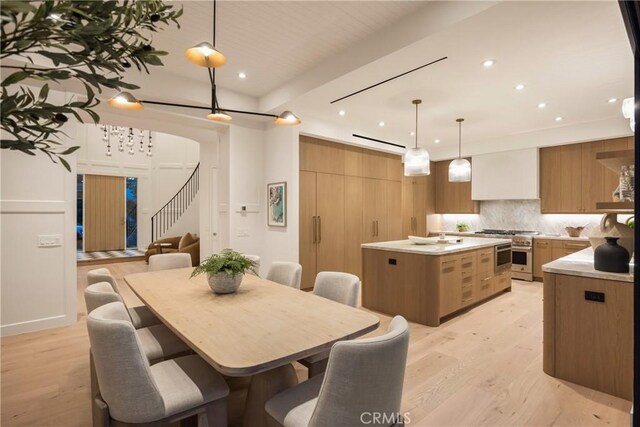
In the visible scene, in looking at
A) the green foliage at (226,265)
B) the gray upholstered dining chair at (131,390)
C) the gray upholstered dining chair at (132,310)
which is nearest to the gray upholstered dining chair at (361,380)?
the gray upholstered dining chair at (131,390)

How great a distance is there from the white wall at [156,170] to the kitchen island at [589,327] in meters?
9.10

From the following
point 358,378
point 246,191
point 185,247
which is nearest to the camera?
point 358,378

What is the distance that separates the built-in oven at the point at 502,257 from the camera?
15.7 feet

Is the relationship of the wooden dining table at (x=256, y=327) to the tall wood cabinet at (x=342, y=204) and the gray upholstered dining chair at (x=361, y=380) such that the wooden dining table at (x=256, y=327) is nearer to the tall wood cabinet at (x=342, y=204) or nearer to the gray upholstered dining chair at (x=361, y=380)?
the gray upholstered dining chair at (x=361, y=380)

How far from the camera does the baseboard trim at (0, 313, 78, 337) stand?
341cm

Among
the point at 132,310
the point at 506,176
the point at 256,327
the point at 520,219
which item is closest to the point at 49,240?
the point at 132,310

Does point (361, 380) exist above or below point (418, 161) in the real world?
below

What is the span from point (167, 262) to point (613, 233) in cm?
418

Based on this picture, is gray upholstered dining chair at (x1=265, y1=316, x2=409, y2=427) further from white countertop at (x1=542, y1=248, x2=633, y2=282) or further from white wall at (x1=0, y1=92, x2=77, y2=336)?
white wall at (x1=0, y1=92, x2=77, y2=336)

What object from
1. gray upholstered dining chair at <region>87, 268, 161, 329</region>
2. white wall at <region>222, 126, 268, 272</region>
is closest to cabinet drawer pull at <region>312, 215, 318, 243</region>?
white wall at <region>222, 126, 268, 272</region>

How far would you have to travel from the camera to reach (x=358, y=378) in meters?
1.15

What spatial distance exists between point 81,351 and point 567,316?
13.9 ft

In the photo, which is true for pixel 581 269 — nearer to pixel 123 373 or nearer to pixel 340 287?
pixel 340 287

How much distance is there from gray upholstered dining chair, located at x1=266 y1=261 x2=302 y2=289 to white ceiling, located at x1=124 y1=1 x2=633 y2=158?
211 cm
